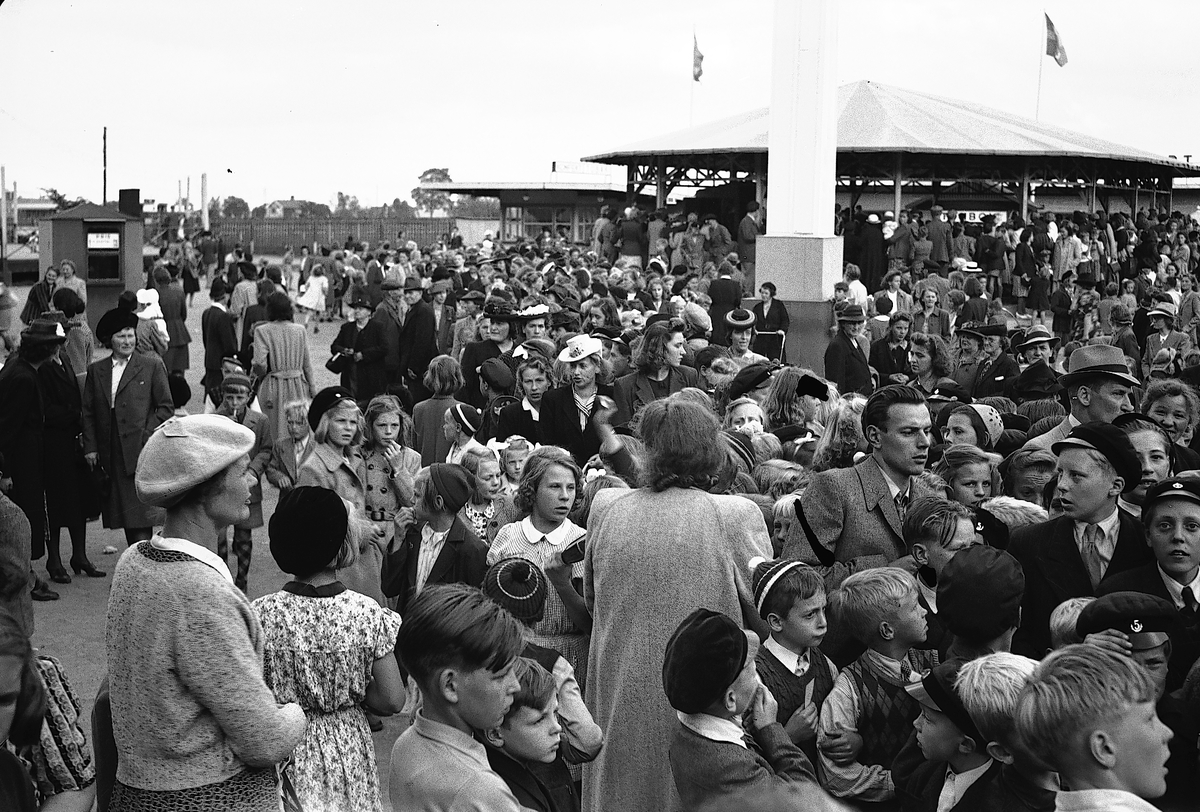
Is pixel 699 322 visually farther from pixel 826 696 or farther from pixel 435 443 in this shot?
pixel 826 696

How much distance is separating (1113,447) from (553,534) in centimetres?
230

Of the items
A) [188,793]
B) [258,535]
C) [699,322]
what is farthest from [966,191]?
[188,793]

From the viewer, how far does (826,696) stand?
4262 millimetres

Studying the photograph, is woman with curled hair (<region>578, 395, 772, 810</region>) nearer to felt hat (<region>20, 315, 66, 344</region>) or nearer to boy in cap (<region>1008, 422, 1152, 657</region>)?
boy in cap (<region>1008, 422, 1152, 657</region>)

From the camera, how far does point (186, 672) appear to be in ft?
10.6

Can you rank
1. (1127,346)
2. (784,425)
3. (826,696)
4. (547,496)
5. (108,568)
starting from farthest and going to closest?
1. (1127,346)
2. (108,568)
3. (784,425)
4. (547,496)
5. (826,696)

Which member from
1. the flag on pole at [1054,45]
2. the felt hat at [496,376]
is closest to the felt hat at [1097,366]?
the felt hat at [496,376]

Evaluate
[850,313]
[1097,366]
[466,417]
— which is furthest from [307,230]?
[1097,366]

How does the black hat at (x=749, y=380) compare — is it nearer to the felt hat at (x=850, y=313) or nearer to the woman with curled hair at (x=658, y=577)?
the woman with curled hair at (x=658, y=577)

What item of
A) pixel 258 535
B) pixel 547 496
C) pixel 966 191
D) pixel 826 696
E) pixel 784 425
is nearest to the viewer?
pixel 826 696

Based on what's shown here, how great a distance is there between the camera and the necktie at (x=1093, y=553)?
16.3 ft

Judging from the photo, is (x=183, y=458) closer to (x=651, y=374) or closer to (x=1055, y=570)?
→ (x=1055, y=570)

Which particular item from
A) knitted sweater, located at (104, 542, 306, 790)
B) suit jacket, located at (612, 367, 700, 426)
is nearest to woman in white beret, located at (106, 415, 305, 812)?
knitted sweater, located at (104, 542, 306, 790)

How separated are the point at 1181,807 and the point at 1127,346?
1098 centimetres
